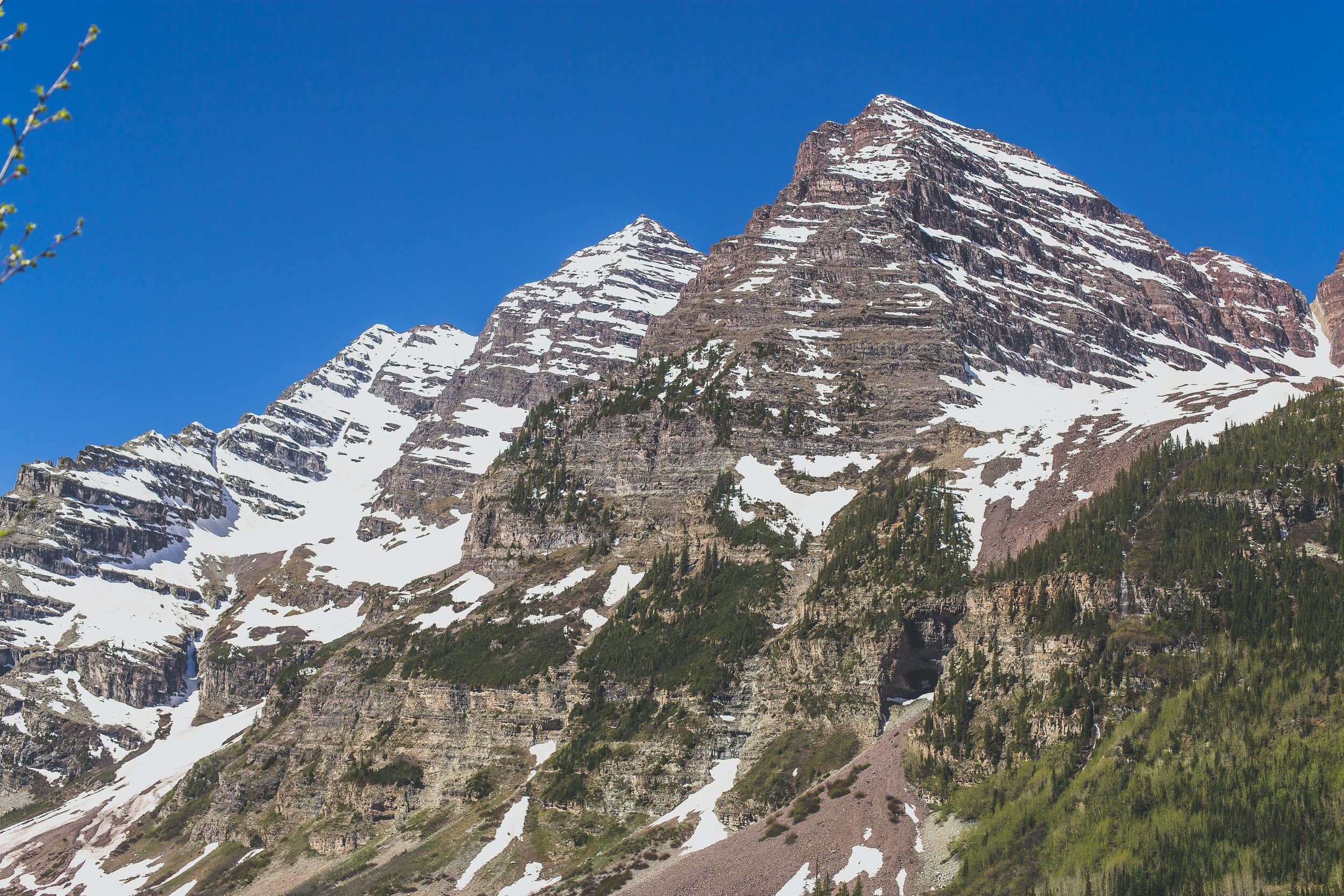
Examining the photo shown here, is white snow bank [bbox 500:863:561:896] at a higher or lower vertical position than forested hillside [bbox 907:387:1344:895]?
lower

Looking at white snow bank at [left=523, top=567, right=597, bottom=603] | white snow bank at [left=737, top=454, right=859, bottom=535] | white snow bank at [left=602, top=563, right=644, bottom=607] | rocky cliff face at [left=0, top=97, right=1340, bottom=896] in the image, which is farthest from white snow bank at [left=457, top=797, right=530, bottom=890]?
white snow bank at [left=737, top=454, right=859, bottom=535]

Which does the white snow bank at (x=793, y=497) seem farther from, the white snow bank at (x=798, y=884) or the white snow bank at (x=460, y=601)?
the white snow bank at (x=798, y=884)

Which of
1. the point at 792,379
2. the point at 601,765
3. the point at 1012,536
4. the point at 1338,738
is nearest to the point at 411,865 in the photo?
the point at 601,765

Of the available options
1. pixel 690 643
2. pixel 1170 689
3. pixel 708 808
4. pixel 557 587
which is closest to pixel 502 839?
pixel 708 808

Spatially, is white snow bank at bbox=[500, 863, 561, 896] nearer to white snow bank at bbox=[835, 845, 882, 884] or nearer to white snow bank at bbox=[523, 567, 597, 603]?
white snow bank at bbox=[835, 845, 882, 884]

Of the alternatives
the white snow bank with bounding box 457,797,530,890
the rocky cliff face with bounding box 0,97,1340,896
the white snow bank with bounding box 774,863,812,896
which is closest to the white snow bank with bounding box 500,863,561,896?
the rocky cliff face with bounding box 0,97,1340,896

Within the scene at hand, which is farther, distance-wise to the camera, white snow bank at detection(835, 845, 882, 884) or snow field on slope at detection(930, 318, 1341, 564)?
snow field on slope at detection(930, 318, 1341, 564)

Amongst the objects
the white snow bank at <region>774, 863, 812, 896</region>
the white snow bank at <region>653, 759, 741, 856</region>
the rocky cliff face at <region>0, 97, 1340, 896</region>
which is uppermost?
the rocky cliff face at <region>0, 97, 1340, 896</region>

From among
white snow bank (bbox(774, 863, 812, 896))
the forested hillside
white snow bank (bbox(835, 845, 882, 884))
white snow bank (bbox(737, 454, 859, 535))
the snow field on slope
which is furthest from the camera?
white snow bank (bbox(737, 454, 859, 535))

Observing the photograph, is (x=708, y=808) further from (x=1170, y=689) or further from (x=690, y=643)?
(x=1170, y=689)

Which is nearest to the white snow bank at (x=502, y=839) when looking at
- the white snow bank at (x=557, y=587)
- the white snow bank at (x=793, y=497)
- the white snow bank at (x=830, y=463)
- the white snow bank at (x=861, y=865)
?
the white snow bank at (x=557, y=587)

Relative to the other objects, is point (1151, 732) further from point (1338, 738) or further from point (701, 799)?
point (701, 799)

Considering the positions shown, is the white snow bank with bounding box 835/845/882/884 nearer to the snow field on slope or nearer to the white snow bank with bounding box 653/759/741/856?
the white snow bank with bounding box 653/759/741/856

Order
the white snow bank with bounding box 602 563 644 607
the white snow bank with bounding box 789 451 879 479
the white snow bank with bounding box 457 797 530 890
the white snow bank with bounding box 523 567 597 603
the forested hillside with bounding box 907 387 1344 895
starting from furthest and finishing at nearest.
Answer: the white snow bank with bounding box 789 451 879 479 → the white snow bank with bounding box 523 567 597 603 → the white snow bank with bounding box 602 563 644 607 → the white snow bank with bounding box 457 797 530 890 → the forested hillside with bounding box 907 387 1344 895
